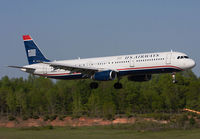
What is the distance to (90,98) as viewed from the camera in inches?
4555

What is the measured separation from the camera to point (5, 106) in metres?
128

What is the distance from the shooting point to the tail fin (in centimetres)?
6964

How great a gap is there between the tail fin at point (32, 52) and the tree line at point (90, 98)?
42570mm

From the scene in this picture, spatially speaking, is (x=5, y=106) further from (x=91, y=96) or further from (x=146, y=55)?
(x=146, y=55)

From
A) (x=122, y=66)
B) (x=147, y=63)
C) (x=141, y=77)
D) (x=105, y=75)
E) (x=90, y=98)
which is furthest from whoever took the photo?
(x=90, y=98)

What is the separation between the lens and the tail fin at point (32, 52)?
6964 cm

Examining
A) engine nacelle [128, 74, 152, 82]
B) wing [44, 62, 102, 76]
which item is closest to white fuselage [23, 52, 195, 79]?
wing [44, 62, 102, 76]

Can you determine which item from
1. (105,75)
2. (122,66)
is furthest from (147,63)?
(105,75)

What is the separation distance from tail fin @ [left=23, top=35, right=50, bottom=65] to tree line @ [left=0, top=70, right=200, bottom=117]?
4257 centimetres

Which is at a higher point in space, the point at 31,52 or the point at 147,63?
the point at 31,52

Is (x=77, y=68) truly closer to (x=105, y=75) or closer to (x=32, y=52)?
(x=105, y=75)

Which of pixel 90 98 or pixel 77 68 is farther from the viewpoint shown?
pixel 90 98

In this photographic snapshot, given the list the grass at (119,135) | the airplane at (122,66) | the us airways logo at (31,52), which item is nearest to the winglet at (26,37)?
the us airways logo at (31,52)

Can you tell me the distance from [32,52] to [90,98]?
4725cm
